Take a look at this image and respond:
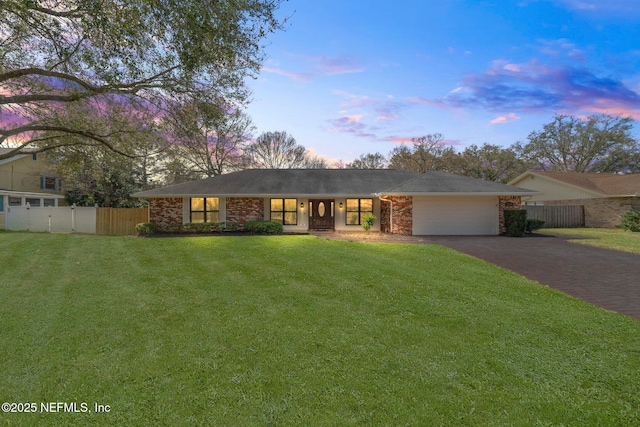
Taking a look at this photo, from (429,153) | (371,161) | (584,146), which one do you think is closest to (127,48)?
(429,153)

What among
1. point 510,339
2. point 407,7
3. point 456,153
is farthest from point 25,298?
point 456,153

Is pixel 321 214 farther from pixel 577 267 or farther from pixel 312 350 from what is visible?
pixel 312 350

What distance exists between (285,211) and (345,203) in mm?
3825

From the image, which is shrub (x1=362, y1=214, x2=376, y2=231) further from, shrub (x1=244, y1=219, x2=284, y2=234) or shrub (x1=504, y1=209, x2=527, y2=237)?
shrub (x1=504, y1=209, x2=527, y2=237)

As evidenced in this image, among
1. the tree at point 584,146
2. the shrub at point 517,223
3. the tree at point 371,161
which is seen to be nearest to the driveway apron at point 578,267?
the shrub at point 517,223

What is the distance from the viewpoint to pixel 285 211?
19781 mm

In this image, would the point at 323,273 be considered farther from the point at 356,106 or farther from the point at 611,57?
the point at 611,57

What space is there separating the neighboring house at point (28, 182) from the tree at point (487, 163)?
1609 inches

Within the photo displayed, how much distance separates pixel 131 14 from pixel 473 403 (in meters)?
8.68

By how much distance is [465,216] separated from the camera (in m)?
17.7

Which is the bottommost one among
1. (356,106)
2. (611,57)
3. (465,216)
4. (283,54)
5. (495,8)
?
(465,216)

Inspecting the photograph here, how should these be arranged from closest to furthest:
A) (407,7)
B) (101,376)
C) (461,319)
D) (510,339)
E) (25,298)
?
1. (101,376)
2. (510,339)
3. (461,319)
4. (25,298)
5. (407,7)

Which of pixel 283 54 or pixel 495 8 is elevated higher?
pixel 495 8

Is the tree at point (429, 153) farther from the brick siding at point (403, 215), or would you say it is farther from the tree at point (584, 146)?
the brick siding at point (403, 215)
